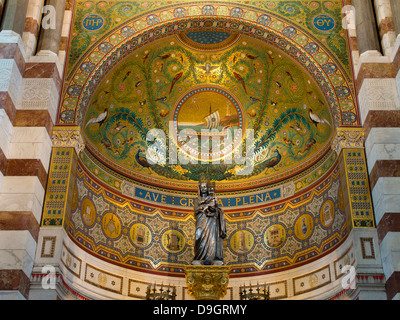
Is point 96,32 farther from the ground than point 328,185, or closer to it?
farther from the ground

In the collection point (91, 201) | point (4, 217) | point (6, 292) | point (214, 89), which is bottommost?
point (6, 292)

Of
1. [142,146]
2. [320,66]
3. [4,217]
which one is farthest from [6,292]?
[320,66]

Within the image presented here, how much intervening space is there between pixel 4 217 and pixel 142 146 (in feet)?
14.8

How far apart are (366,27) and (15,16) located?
272 inches

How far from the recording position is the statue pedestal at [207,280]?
34.8ft

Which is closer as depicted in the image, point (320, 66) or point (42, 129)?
point (42, 129)

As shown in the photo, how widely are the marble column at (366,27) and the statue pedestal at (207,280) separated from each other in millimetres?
5202

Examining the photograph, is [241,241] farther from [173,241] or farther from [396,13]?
[396,13]

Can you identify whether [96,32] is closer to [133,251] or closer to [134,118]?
[134,118]

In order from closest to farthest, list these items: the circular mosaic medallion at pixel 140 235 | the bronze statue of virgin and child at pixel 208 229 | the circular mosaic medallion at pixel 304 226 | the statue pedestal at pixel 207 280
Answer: the statue pedestal at pixel 207 280
the bronze statue of virgin and child at pixel 208 229
the circular mosaic medallion at pixel 304 226
the circular mosaic medallion at pixel 140 235

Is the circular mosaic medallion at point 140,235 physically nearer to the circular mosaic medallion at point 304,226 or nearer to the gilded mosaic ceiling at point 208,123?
the gilded mosaic ceiling at point 208,123

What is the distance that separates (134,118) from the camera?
45.3ft

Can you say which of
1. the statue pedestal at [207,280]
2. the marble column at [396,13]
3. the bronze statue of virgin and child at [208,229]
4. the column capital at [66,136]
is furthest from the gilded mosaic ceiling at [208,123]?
the statue pedestal at [207,280]

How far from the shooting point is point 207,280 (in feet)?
34.9
